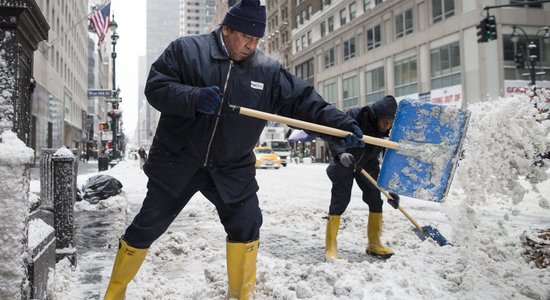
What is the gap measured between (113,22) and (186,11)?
516ft

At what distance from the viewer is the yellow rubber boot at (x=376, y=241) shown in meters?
4.77

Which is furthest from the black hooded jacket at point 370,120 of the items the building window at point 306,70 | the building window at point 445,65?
the building window at point 306,70

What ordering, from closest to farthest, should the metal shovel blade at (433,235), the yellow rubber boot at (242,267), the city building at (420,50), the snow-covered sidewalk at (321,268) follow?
the yellow rubber boot at (242,267) < the snow-covered sidewalk at (321,268) < the metal shovel blade at (433,235) < the city building at (420,50)

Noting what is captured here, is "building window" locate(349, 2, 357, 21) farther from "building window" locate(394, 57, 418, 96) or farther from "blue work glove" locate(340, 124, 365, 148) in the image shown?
"blue work glove" locate(340, 124, 365, 148)

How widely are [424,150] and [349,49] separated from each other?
123 feet

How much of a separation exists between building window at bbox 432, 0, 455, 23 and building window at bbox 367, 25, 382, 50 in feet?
20.3

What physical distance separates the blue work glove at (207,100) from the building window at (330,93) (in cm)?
3966

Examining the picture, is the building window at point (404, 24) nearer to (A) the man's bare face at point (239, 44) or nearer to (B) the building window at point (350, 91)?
(B) the building window at point (350, 91)

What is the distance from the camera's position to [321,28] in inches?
1809

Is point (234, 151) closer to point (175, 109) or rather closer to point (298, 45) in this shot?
point (175, 109)

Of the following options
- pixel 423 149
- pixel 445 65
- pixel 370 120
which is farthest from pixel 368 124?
pixel 445 65

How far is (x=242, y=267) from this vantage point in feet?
9.60

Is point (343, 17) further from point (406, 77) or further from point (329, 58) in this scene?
point (406, 77)

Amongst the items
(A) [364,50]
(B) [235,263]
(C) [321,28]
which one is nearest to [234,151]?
(B) [235,263]
